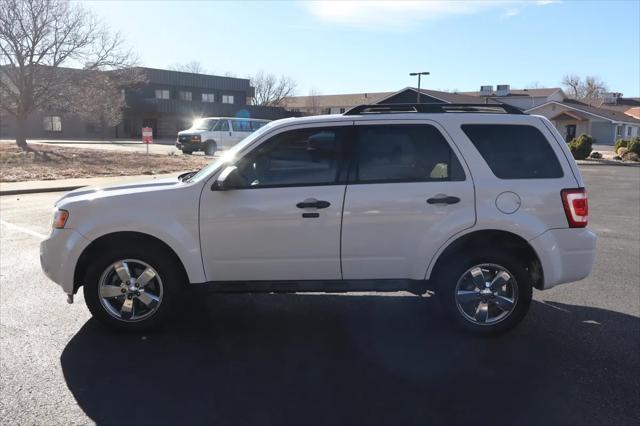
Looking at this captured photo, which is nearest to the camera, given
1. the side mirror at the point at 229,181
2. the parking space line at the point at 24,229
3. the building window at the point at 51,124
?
the side mirror at the point at 229,181

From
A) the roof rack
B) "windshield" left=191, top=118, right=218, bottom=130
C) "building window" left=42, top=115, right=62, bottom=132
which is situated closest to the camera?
the roof rack

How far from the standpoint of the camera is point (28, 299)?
5270 mm

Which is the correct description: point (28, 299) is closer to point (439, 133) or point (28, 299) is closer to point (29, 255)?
point (29, 255)

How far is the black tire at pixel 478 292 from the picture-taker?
437cm

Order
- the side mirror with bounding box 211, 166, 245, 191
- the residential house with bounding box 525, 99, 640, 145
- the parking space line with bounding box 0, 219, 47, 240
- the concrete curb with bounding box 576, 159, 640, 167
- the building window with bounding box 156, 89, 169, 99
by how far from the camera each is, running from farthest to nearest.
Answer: the residential house with bounding box 525, 99, 640, 145 → the building window with bounding box 156, 89, 169, 99 → the concrete curb with bounding box 576, 159, 640, 167 → the parking space line with bounding box 0, 219, 47, 240 → the side mirror with bounding box 211, 166, 245, 191

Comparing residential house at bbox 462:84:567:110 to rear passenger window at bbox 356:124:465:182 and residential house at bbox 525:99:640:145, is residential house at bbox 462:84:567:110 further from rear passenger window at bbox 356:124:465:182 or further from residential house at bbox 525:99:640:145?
rear passenger window at bbox 356:124:465:182

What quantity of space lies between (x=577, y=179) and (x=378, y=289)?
1.95 m

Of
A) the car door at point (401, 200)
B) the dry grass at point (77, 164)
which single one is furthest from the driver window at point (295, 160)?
the dry grass at point (77, 164)

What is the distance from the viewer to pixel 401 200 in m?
4.25

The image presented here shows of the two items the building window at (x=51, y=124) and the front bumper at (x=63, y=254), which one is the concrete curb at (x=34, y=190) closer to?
the front bumper at (x=63, y=254)

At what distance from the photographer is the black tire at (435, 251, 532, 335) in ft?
14.3

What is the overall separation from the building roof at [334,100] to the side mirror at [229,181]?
77.4m

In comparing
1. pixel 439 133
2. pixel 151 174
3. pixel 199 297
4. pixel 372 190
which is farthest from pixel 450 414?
pixel 151 174

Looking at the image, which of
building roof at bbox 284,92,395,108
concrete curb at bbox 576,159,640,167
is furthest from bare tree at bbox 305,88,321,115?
concrete curb at bbox 576,159,640,167
